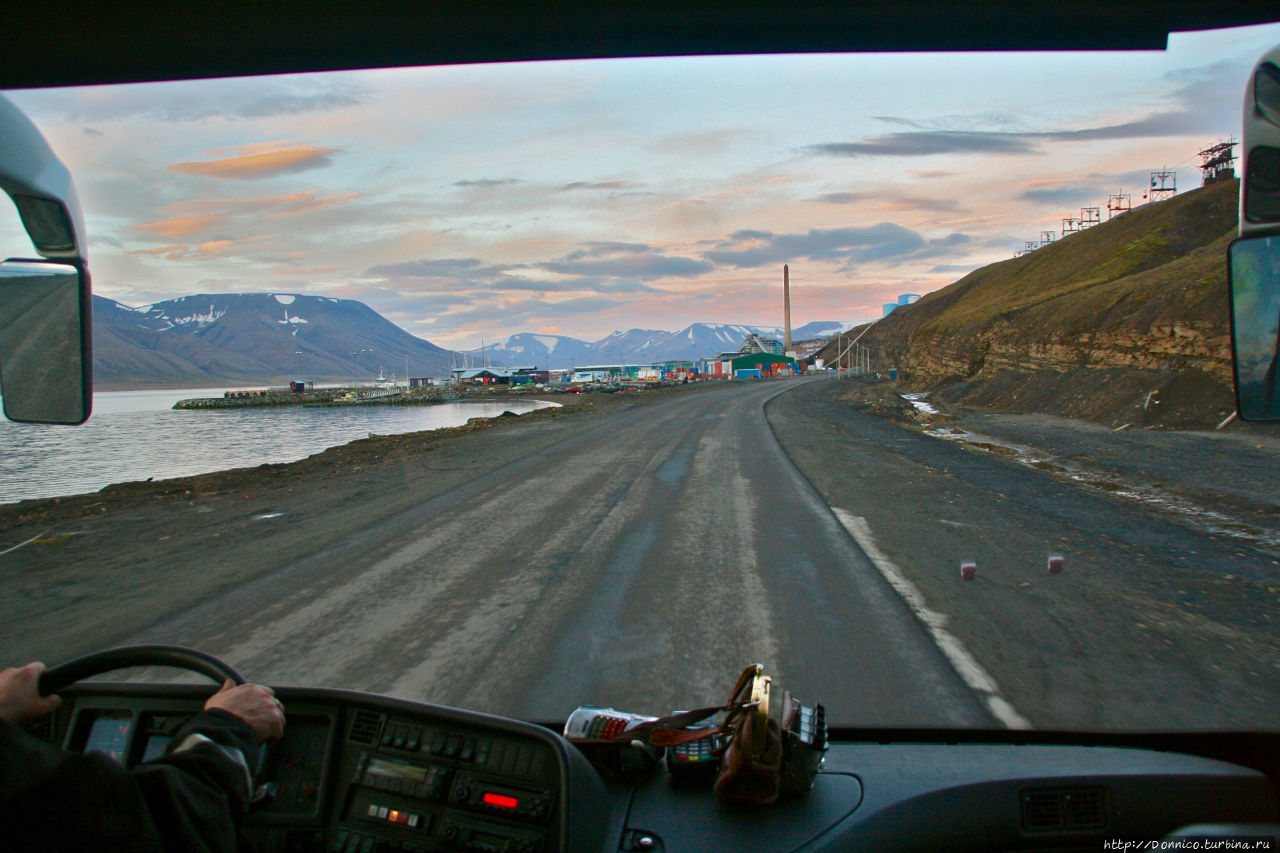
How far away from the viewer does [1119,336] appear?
28094mm

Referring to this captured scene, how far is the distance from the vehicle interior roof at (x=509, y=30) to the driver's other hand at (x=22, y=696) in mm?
2674

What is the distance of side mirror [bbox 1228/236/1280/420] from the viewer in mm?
2256

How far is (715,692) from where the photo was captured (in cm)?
430

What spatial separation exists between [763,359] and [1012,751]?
147219 mm

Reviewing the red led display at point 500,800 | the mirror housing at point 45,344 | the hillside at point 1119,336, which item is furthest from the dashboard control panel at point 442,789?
the hillside at point 1119,336

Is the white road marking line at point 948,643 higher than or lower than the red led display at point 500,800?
lower

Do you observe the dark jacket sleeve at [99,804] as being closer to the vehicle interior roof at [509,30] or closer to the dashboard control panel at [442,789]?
the dashboard control panel at [442,789]

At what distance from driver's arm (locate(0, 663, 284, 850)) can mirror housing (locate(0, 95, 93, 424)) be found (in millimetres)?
1438

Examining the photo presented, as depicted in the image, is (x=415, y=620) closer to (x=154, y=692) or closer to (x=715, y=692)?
(x=715, y=692)

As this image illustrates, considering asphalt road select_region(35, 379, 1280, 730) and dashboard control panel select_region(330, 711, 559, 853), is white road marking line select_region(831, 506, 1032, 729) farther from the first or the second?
dashboard control panel select_region(330, 711, 559, 853)

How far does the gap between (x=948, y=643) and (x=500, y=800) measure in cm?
400

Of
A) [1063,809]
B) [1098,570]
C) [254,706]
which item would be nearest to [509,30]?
[254,706]

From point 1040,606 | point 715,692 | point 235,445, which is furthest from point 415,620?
point 235,445

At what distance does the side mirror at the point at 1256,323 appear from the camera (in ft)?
7.40
